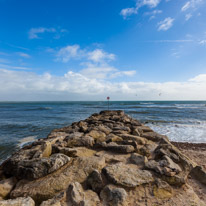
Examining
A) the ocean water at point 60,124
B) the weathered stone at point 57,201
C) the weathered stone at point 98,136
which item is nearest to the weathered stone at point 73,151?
the weathered stone at point 98,136

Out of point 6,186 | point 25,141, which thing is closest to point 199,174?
point 6,186

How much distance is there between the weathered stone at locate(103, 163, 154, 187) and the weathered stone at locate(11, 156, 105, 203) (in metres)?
0.37

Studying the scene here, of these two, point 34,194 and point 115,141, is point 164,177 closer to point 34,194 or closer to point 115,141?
point 115,141

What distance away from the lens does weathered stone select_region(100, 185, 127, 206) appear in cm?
231

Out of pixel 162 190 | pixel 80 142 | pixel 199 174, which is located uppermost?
pixel 80 142

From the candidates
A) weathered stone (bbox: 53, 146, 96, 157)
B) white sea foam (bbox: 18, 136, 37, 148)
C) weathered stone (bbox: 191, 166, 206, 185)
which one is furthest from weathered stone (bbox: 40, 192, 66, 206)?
white sea foam (bbox: 18, 136, 37, 148)

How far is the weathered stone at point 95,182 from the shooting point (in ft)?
8.68

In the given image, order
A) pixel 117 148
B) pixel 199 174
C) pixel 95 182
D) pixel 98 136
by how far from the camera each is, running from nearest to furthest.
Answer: pixel 95 182 < pixel 199 174 < pixel 117 148 < pixel 98 136

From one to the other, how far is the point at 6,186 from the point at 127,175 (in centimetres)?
268

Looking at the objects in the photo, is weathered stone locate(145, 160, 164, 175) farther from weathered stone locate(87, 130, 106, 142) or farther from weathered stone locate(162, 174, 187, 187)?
weathered stone locate(87, 130, 106, 142)

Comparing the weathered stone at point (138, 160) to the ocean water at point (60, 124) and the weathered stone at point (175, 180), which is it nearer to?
the weathered stone at point (175, 180)

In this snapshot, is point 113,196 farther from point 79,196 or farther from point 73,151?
point 73,151

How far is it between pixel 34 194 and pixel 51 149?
1.56 m

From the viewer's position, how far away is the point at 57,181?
2.71 meters
